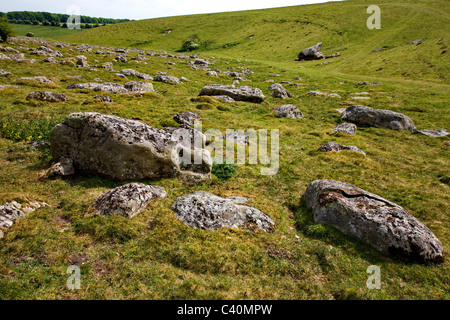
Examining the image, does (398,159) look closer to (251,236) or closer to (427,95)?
(251,236)

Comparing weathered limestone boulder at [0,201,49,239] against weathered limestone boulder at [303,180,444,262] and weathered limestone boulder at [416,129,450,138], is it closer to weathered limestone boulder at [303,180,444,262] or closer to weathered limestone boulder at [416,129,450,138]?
weathered limestone boulder at [303,180,444,262]

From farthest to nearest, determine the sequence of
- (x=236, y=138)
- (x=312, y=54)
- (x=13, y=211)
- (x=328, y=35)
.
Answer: (x=328, y=35) < (x=312, y=54) < (x=236, y=138) < (x=13, y=211)

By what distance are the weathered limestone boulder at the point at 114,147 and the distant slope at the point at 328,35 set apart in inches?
2644

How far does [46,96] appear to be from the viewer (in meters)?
26.2

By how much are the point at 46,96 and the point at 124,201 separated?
944 inches

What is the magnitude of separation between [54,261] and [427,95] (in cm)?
5880

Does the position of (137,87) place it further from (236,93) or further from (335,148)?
(335,148)

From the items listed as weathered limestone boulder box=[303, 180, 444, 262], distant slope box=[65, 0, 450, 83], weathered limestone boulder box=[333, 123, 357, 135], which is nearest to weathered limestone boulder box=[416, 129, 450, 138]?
weathered limestone boulder box=[333, 123, 357, 135]

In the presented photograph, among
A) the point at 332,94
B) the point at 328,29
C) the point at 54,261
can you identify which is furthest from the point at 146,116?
the point at 328,29

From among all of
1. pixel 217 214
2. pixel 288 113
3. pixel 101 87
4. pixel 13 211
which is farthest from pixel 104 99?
pixel 217 214

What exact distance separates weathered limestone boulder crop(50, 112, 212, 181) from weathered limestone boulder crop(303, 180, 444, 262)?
8495mm

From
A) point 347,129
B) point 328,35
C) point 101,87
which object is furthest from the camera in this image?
point 328,35

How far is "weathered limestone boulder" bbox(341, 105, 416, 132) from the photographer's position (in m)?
28.2

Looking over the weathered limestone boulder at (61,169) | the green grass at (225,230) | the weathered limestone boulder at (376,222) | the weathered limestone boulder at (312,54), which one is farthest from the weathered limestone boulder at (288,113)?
the weathered limestone boulder at (312,54)
